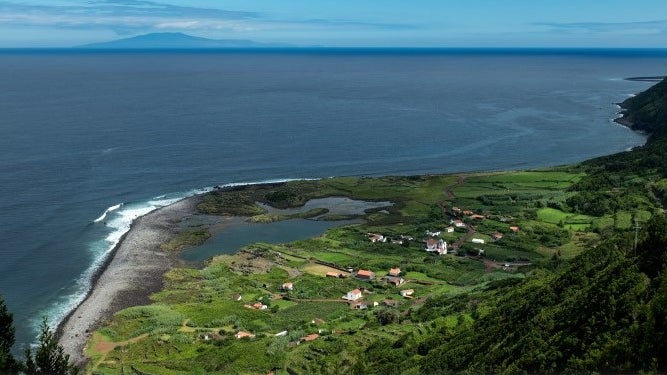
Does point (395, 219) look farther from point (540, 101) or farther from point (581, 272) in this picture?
point (540, 101)

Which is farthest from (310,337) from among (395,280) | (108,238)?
(108,238)

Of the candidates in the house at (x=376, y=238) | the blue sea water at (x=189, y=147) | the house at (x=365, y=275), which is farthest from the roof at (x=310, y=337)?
the house at (x=376, y=238)

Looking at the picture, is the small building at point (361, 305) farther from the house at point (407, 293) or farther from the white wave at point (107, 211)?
the white wave at point (107, 211)

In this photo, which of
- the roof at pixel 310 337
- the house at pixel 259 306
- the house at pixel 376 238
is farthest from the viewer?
the house at pixel 376 238

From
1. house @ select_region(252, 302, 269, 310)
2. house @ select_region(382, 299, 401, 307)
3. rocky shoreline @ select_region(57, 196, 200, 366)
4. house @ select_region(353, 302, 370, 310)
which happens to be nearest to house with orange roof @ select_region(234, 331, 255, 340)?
house @ select_region(252, 302, 269, 310)

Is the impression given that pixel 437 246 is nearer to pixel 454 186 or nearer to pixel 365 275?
pixel 365 275
